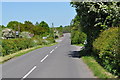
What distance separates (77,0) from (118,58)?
10276mm

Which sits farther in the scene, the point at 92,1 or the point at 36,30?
the point at 36,30

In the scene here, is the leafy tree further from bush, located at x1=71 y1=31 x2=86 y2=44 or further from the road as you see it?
bush, located at x1=71 y1=31 x2=86 y2=44

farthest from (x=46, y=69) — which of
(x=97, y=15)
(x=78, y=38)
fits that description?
Result: (x=78, y=38)

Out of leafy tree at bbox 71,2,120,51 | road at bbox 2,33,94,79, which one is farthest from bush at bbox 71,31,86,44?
road at bbox 2,33,94,79

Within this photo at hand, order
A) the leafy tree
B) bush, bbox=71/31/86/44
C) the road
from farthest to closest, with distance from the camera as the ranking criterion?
bush, bbox=71/31/86/44, the leafy tree, the road

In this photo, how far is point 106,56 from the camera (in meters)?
11.7

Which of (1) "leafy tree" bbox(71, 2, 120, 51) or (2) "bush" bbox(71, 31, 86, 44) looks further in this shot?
(2) "bush" bbox(71, 31, 86, 44)

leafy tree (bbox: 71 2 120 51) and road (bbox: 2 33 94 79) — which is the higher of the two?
leafy tree (bbox: 71 2 120 51)

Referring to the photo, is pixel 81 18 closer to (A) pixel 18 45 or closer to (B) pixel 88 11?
(B) pixel 88 11

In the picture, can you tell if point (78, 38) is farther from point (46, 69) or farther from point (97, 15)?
point (46, 69)

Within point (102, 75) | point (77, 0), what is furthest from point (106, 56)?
point (77, 0)

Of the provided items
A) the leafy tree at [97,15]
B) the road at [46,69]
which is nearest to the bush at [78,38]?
the leafy tree at [97,15]

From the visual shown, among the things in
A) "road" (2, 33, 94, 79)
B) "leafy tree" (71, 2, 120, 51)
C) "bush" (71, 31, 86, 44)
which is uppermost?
"leafy tree" (71, 2, 120, 51)

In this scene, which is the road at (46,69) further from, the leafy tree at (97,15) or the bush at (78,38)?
the bush at (78,38)
